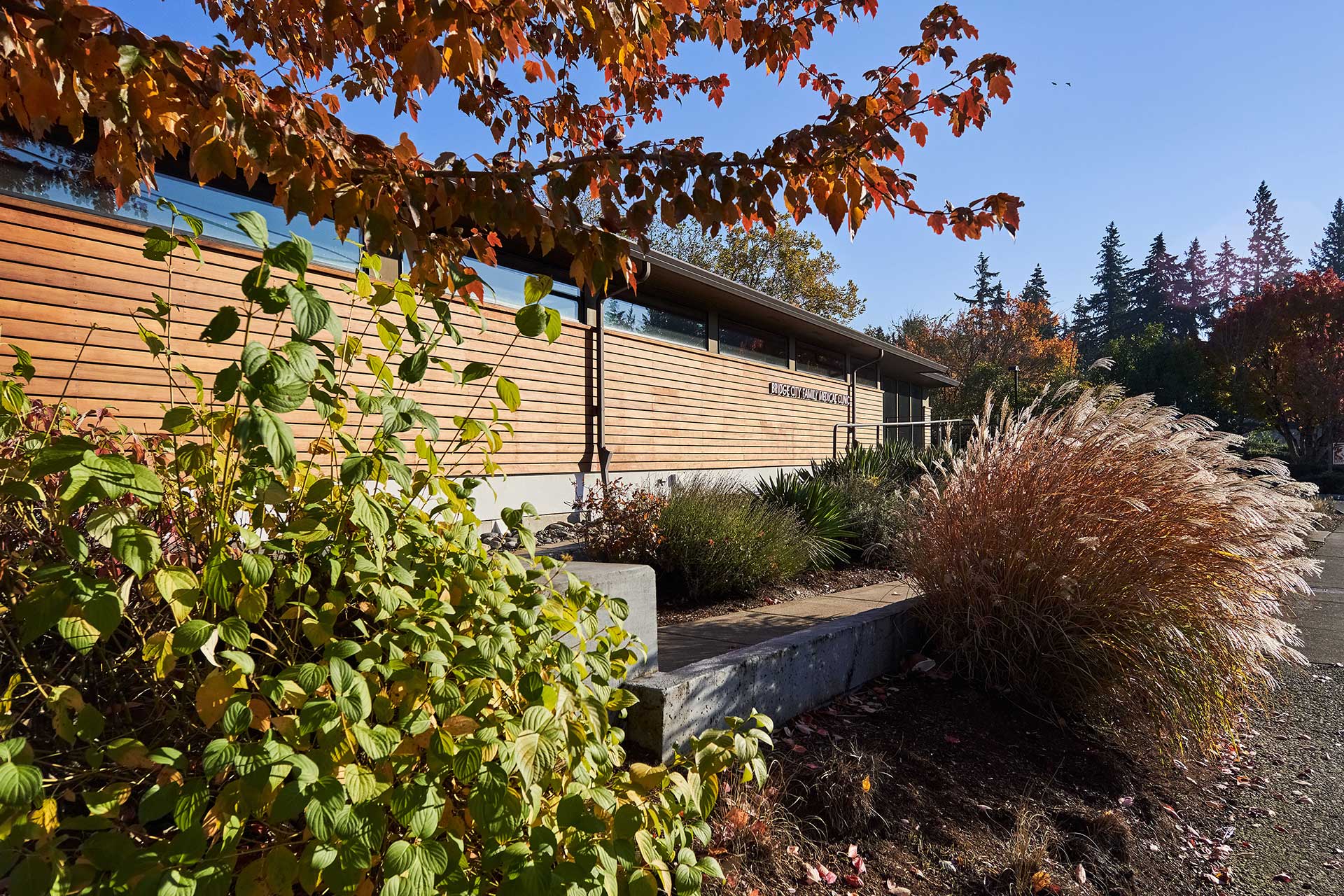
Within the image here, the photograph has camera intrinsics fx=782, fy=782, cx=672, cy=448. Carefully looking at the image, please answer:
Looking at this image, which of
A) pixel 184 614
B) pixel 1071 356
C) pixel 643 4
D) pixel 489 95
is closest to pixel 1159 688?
pixel 643 4

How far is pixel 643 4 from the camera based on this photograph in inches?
104

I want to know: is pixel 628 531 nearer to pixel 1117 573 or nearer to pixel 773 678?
pixel 773 678

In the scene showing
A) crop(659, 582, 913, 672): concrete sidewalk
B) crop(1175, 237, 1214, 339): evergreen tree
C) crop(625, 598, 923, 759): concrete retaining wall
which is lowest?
crop(659, 582, 913, 672): concrete sidewalk

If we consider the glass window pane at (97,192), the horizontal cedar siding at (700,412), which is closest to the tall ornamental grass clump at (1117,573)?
the glass window pane at (97,192)

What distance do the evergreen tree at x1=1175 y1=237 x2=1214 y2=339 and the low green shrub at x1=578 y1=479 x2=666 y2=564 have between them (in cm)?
7595

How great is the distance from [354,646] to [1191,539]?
13.3ft

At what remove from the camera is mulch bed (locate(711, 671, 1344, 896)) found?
8.68 feet

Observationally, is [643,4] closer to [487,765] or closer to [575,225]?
[575,225]

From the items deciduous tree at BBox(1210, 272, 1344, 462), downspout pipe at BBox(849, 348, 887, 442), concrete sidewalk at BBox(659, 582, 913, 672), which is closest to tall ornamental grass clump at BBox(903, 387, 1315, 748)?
concrete sidewalk at BBox(659, 582, 913, 672)

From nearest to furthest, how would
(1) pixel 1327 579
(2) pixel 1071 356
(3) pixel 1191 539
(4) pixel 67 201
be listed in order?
(3) pixel 1191 539 < (4) pixel 67 201 < (1) pixel 1327 579 < (2) pixel 1071 356

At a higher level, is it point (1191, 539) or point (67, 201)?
point (67, 201)

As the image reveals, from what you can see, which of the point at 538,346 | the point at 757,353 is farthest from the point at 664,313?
the point at 757,353

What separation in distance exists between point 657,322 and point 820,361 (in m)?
7.36

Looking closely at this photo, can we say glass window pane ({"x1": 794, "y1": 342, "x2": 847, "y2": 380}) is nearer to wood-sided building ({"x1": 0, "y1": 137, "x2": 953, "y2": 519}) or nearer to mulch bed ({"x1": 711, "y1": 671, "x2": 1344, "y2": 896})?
wood-sided building ({"x1": 0, "y1": 137, "x2": 953, "y2": 519})
